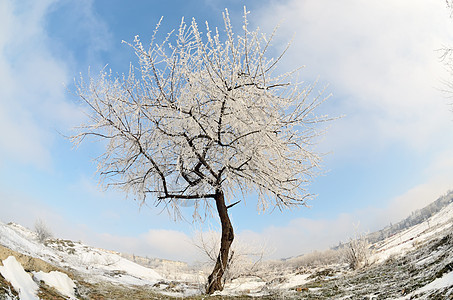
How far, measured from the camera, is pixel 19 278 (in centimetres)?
379

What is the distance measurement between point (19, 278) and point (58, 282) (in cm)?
90

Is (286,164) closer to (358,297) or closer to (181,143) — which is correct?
(181,143)

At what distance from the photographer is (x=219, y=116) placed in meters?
6.24

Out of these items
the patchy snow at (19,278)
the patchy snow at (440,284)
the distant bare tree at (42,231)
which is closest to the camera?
the patchy snow at (440,284)

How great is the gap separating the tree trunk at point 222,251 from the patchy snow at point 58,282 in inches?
139

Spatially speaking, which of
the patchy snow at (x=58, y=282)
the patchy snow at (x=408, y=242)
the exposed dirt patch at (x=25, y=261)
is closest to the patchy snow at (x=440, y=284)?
the patchy snow at (x=58, y=282)

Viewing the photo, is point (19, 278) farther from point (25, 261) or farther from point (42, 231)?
point (42, 231)

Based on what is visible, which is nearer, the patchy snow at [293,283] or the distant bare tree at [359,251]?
the patchy snow at [293,283]

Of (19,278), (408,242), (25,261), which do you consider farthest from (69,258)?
(408,242)

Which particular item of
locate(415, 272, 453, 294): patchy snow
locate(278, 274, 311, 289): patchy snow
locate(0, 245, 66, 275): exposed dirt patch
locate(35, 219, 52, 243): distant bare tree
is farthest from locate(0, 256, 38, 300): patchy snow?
locate(35, 219, 52, 243): distant bare tree

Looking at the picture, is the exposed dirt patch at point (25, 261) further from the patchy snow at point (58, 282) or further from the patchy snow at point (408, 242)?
the patchy snow at point (408, 242)

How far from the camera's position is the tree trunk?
7609 mm

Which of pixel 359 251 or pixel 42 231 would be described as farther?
pixel 42 231

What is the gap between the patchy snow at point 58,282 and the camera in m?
4.31
